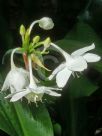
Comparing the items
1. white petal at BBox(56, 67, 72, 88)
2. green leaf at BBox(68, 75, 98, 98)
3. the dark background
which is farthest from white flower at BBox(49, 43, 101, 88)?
the dark background

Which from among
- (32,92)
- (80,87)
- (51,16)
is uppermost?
(51,16)

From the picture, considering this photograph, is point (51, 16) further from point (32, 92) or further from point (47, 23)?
point (32, 92)

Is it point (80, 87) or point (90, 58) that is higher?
point (90, 58)

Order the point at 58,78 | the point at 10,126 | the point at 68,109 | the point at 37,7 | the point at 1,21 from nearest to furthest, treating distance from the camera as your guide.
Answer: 1. the point at 58,78
2. the point at 10,126
3. the point at 68,109
4. the point at 1,21
5. the point at 37,7

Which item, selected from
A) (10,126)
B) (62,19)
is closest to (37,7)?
(62,19)

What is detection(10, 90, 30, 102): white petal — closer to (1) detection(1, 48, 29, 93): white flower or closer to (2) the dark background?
(1) detection(1, 48, 29, 93): white flower

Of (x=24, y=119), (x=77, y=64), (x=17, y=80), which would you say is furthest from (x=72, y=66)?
(x=24, y=119)

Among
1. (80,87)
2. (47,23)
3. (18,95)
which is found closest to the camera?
(18,95)

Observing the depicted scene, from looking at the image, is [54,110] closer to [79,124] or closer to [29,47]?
[79,124]
